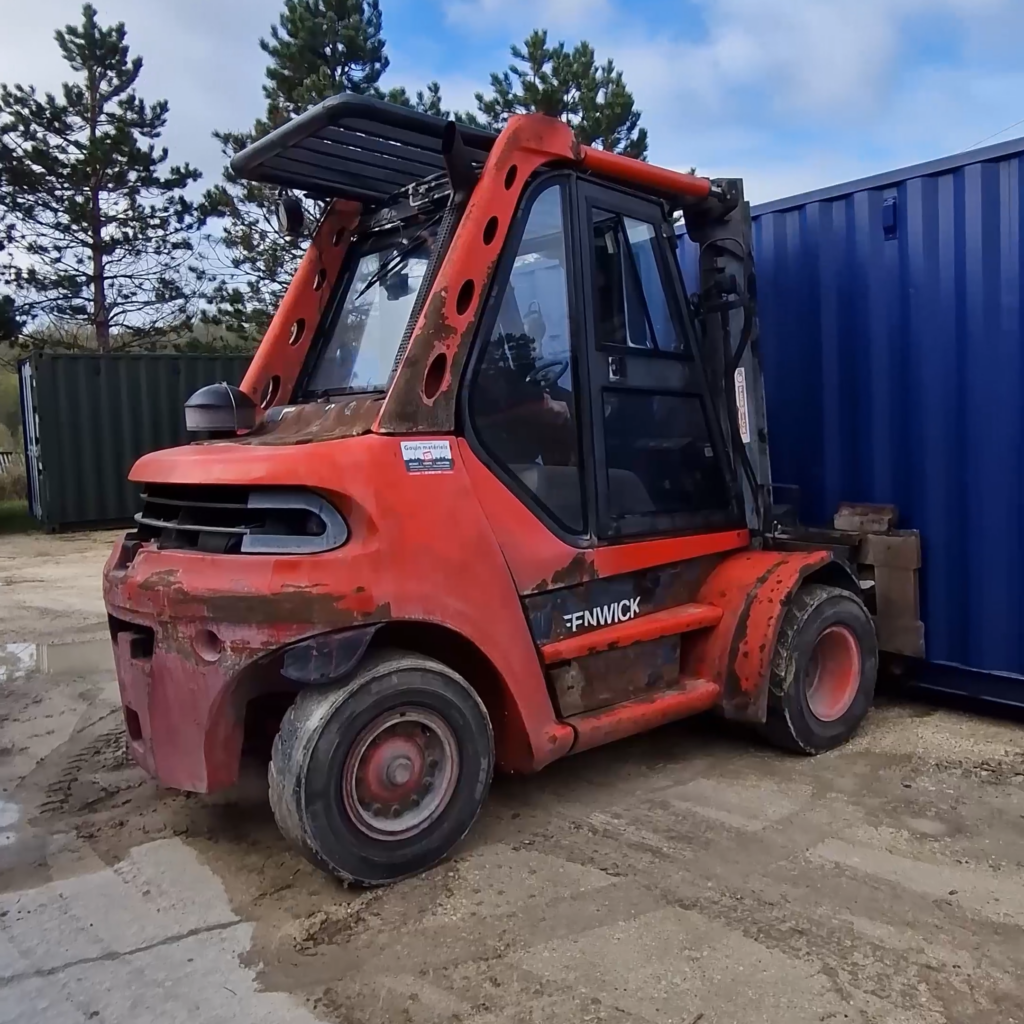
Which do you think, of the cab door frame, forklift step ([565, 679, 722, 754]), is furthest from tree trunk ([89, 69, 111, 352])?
forklift step ([565, 679, 722, 754])

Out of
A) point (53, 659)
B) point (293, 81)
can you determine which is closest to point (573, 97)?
point (293, 81)

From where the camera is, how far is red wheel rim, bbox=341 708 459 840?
11.5ft

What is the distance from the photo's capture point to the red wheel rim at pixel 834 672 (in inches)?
198

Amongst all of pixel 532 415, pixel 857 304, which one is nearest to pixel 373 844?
pixel 532 415

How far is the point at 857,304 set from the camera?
5699mm

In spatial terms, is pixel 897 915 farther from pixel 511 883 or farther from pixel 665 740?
pixel 665 740

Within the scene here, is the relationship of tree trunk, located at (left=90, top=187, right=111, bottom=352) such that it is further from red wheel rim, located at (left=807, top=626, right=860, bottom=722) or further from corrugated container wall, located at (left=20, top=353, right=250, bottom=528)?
red wheel rim, located at (left=807, top=626, right=860, bottom=722)

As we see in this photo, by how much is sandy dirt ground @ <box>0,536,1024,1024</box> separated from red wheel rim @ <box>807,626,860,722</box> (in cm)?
26

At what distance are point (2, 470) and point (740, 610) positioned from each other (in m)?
21.6

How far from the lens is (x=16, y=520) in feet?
60.0

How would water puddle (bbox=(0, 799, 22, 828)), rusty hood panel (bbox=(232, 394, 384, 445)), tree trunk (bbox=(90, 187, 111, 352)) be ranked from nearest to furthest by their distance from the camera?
1. rusty hood panel (bbox=(232, 394, 384, 445))
2. water puddle (bbox=(0, 799, 22, 828))
3. tree trunk (bbox=(90, 187, 111, 352))

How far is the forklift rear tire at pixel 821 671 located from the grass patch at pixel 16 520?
51.1 feet

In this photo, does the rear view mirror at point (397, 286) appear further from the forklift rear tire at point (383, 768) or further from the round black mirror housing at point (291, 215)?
the forklift rear tire at point (383, 768)

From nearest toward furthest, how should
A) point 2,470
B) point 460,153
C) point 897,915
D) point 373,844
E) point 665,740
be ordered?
point 897,915
point 373,844
point 460,153
point 665,740
point 2,470
